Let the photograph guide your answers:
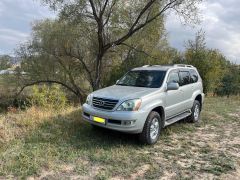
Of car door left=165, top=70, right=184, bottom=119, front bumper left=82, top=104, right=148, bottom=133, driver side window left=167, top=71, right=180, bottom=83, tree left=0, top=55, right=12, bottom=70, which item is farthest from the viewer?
tree left=0, top=55, right=12, bottom=70

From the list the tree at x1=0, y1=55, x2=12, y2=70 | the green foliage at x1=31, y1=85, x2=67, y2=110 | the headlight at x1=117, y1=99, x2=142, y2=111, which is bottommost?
the green foliage at x1=31, y1=85, x2=67, y2=110

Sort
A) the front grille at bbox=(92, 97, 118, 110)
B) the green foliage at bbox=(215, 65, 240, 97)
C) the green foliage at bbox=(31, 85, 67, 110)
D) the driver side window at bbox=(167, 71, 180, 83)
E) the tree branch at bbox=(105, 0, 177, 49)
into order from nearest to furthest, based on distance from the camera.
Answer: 1. the front grille at bbox=(92, 97, 118, 110)
2. the driver side window at bbox=(167, 71, 180, 83)
3. the green foliage at bbox=(31, 85, 67, 110)
4. the tree branch at bbox=(105, 0, 177, 49)
5. the green foliage at bbox=(215, 65, 240, 97)

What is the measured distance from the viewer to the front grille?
6150mm

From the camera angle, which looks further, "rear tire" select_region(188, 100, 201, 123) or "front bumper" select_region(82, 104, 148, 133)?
"rear tire" select_region(188, 100, 201, 123)

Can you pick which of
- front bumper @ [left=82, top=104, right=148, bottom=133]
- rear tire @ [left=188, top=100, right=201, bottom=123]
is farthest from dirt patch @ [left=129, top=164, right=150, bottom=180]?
rear tire @ [left=188, top=100, right=201, bottom=123]

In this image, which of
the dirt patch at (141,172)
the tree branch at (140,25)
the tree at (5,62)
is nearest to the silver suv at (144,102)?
the dirt patch at (141,172)

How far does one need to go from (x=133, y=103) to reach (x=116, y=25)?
1500 centimetres

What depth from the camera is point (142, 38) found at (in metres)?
20.3

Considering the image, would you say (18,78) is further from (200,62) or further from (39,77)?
(200,62)

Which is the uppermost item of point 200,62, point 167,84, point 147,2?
point 147,2

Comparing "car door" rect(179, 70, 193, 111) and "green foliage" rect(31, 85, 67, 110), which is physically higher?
"car door" rect(179, 70, 193, 111)

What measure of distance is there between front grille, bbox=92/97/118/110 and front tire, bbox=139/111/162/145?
87 centimetres

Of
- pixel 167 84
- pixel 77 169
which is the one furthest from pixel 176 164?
pixel 167 84

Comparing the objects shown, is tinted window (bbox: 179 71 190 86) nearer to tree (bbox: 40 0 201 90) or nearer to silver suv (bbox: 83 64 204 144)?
silver suv (bbox: 83 64 204 144)
